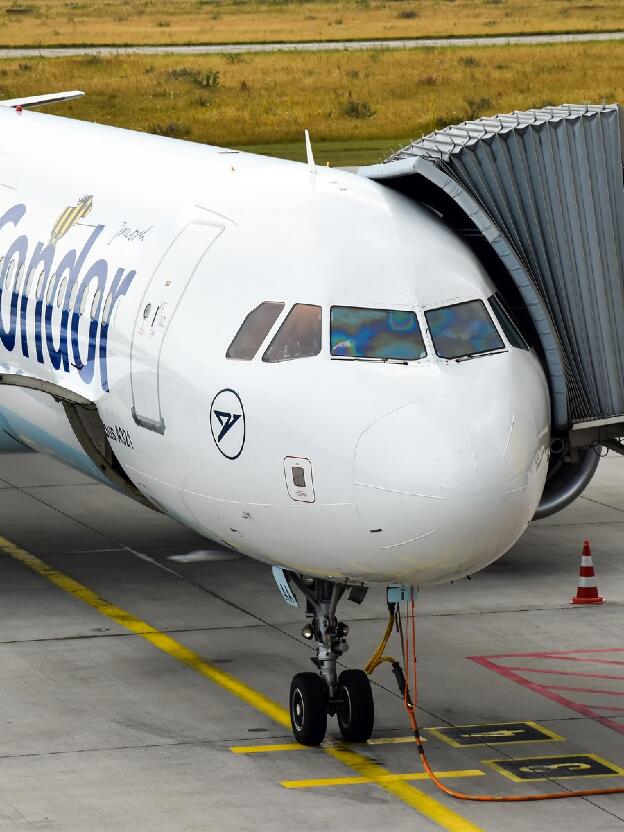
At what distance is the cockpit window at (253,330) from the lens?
52.0 ft

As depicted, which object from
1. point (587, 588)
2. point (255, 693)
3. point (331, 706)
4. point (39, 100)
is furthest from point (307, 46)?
point (331, 706)

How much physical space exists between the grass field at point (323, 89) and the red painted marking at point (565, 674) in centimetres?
4527

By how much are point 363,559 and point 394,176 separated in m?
3.83

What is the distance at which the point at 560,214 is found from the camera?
56.3 ft

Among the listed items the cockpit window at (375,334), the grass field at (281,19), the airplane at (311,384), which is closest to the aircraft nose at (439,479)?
the airplane at (311,384)

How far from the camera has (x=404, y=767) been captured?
16422 millimetres

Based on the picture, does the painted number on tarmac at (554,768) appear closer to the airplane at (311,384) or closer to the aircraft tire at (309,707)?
the airplane at (311,384)

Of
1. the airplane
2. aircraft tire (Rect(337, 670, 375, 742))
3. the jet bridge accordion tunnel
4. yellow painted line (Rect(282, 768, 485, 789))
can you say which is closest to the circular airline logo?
the airplane

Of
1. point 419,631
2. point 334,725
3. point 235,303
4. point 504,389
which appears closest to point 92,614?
point 419,631

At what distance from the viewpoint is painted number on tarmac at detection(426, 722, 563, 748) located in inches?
676

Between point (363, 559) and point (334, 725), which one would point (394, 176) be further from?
point (334, 725)

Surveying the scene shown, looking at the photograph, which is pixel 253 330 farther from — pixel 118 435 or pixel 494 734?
pixel 494 734

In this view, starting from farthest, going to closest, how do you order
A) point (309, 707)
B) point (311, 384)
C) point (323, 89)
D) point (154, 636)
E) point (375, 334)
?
point (323, 89) → point (154, 636) → point (309, 707) → point (375, 334) → point (311, 384)

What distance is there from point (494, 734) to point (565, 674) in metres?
2.34
